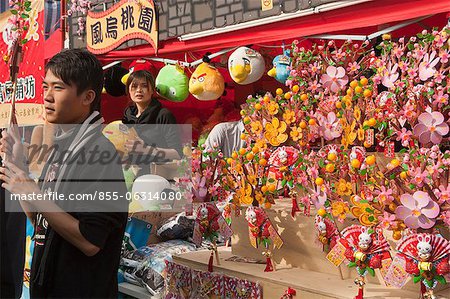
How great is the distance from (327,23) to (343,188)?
2542 millimetres

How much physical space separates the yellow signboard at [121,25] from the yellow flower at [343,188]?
449 centimetres

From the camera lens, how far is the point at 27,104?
336 inches

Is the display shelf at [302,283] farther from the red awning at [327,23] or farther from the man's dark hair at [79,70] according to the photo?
the red awning at [327,23]

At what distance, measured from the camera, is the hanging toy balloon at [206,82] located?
5.46m

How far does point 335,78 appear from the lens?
2.67 metres

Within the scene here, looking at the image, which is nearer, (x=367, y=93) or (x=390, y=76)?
(x=390, y=76)

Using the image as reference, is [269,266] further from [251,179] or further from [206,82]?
[206,82]

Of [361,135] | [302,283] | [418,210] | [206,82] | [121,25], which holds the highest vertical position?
[121,25]

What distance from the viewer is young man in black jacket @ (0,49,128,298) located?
1731mm

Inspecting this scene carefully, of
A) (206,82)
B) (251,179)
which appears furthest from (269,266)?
(206,82)

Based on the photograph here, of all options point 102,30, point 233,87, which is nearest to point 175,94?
point 233,87

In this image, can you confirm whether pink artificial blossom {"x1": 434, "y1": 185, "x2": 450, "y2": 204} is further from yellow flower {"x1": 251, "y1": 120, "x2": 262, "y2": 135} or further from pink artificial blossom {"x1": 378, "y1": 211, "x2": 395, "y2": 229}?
yellow flower {"x1": 251, "y1": 120, "x2": 262, "y2": 135}

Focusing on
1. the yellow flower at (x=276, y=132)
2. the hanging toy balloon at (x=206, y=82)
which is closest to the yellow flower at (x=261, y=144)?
the yellow flower at (x=276, y=132)

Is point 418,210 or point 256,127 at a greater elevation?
point 256,127
